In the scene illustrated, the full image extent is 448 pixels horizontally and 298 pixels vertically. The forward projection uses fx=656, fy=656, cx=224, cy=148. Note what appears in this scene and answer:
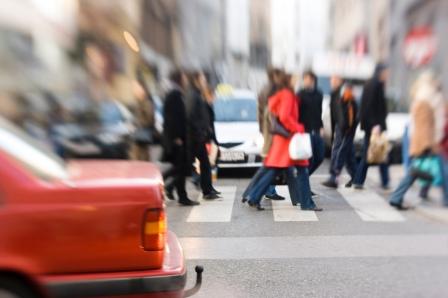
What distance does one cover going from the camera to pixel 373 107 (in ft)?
12.7

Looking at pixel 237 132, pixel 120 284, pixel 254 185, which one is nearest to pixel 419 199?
pixel 254 185

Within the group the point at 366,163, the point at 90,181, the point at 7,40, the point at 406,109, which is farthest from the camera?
the point at 7,40

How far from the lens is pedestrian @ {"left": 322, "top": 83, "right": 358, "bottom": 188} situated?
3.83 metres

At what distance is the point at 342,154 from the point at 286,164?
79cm

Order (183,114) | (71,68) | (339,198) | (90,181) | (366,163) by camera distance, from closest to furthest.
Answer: (90,181) < (366,163) < (339,198) < (183,114) < (71,68)

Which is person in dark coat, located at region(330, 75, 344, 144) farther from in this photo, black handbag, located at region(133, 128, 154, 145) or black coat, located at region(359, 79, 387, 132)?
black handbag, located at region(133, 128, 154, 145)

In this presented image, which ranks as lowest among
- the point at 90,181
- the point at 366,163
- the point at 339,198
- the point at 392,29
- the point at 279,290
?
the point at 279,290

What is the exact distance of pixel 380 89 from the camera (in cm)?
385

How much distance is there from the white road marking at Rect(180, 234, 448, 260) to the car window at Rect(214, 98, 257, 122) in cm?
89

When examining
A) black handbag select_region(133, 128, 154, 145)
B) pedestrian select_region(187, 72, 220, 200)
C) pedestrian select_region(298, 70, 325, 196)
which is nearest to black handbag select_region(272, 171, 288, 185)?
pedestrian select_region(298, 70, 325, 196)

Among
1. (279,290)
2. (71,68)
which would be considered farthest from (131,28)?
(71,68)

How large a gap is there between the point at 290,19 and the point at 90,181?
1.59 m

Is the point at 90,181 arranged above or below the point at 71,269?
above

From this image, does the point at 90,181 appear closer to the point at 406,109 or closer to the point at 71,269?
the point at 71,269
